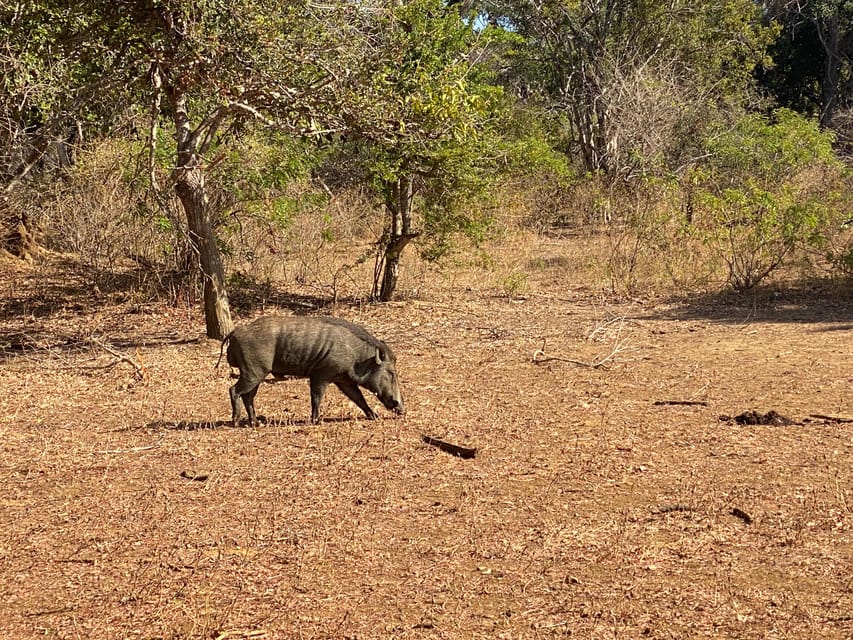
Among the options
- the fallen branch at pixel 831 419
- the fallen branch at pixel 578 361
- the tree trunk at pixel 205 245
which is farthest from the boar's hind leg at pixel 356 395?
the tree trunk at pixel 205 245

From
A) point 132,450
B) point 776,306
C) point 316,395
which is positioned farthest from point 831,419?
point 776,306

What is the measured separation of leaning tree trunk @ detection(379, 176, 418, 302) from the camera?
15062 millimetres

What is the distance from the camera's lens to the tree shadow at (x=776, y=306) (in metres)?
12.9

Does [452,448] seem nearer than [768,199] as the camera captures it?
Yes

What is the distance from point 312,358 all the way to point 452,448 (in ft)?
5.09

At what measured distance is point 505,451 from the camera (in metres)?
6.84

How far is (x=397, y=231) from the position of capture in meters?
15.6

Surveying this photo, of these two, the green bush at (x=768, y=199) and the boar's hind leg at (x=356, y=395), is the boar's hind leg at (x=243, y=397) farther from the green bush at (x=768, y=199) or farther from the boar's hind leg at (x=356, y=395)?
the green bush at (x=768, y=199)

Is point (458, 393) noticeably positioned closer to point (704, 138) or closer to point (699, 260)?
point (699, 260)

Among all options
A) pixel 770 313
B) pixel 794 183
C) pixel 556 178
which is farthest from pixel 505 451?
pixel 556 178

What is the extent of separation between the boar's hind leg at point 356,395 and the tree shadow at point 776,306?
22.2 feet

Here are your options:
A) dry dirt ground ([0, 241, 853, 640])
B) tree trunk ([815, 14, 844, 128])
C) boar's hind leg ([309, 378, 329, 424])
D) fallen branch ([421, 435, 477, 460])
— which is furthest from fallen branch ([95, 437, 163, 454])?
tree trunk ([815, 14, 844, 128])

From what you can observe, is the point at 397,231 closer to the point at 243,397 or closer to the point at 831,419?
the point at 243,397

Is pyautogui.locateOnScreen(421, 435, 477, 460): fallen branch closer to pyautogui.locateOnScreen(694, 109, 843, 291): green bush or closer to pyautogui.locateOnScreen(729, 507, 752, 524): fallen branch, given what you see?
pyautogui.locateOnScreen(729, 507, 752, 524): fallen branch
